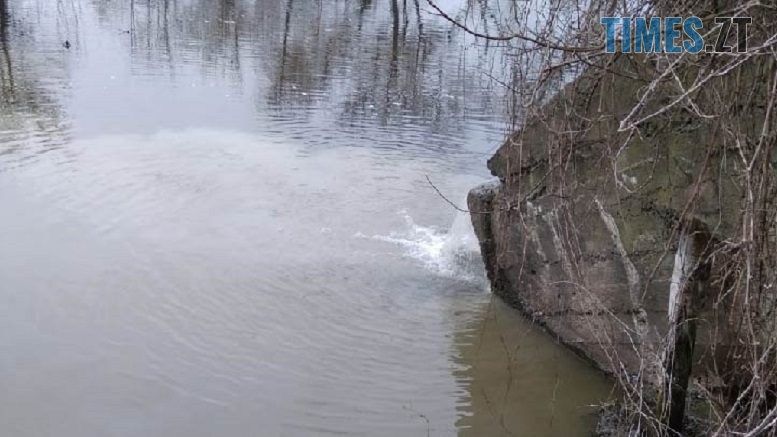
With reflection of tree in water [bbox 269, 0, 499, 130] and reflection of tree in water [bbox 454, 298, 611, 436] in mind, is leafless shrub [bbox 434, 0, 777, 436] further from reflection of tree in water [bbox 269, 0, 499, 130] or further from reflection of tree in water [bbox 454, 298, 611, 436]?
reflection of tree in water [bbox 269, 0, 499, 130]

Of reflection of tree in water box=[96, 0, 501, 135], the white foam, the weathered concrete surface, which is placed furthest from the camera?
reflection of tree in water box=[96, 0, 501, 135]

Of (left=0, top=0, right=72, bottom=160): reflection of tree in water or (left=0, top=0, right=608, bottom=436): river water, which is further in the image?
(left=0, top=0, right=72, bottom=160): reflection of tree in water

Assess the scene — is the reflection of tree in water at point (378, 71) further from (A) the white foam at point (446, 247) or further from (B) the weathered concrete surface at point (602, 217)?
(B) the weathered concrete surface at point (602, 217)

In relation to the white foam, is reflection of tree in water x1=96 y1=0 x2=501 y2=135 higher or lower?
higher

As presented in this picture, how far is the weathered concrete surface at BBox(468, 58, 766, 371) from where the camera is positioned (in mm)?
4266

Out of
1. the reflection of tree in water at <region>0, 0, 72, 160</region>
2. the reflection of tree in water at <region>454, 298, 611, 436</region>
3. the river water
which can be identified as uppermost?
the reflection of tree in water at <region>0, 0, 72, 160</region>

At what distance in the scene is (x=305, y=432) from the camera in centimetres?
473

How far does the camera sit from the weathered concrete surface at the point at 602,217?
14.0 feet

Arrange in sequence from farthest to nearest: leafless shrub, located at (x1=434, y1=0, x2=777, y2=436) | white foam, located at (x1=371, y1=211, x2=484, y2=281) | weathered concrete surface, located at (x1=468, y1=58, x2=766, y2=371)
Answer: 1. white foam, located at (x1=371, y1=211, x2=484, y2=281)
2. weathered concrete surface, located at (x1=468, y1=58, x2=766, y2=371)
3. leafless shrub, located at (x1=434, y1=0, x2=777, y2=436)

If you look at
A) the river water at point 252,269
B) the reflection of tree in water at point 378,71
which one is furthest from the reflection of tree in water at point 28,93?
the reflection of tree in water at point 378,71

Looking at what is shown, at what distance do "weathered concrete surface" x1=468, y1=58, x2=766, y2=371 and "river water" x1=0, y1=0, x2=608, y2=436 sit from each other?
368 millimetres

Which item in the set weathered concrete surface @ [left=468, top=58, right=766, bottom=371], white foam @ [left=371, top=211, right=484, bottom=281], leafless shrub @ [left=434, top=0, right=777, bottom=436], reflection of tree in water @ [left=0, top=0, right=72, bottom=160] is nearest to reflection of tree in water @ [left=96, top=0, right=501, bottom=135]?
reflection of tree in water @ [left=0, top=0, right=72, bottom=160]

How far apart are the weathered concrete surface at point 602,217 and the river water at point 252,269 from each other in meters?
0.37

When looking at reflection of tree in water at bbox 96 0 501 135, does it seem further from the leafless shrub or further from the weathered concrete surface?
the leafless shrub
